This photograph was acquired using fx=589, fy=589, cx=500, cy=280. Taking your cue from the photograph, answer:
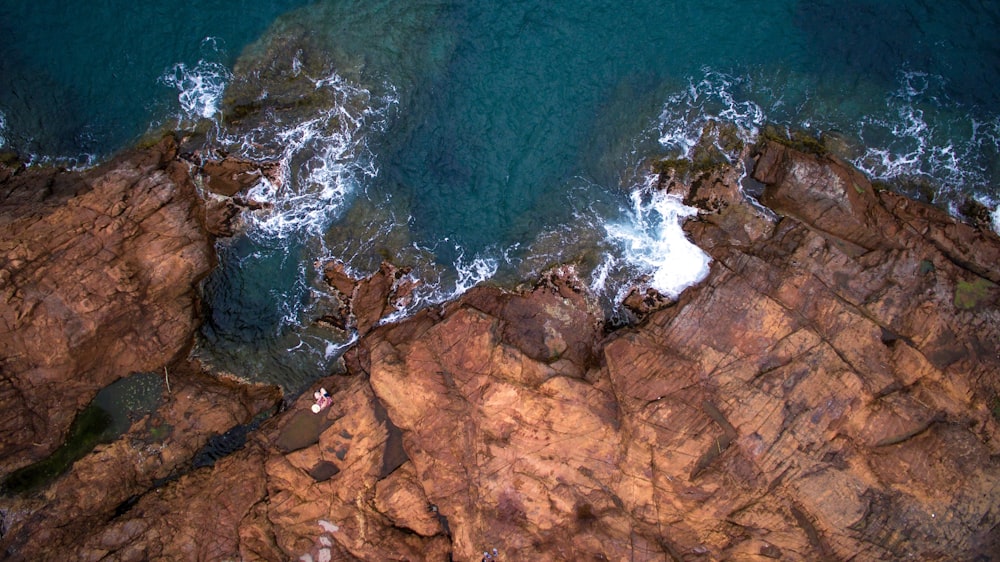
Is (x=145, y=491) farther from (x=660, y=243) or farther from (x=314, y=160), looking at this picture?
(x=660, y=243)

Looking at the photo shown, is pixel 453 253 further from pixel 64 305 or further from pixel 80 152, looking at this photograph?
pixel 80 152

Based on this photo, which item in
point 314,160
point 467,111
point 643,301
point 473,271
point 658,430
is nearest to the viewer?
point 658,430

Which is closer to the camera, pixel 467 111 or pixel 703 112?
pixel 703 112

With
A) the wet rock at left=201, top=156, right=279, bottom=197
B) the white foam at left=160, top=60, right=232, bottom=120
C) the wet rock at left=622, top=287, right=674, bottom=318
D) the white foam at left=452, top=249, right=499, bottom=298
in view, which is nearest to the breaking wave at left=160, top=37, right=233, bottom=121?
the white foam at left=160, top=60, right=232, bottom=120

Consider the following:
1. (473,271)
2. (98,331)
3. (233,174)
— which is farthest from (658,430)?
(98,331)

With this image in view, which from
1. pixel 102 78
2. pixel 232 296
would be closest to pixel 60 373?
pixel 232 296

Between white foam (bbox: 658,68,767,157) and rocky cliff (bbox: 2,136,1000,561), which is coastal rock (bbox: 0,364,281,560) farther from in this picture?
white foam (bbox: 658,68,767,157)

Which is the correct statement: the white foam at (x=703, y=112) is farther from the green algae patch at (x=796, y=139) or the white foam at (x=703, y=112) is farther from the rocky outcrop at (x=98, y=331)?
the rocky outcrop at (x=98, y=331)
